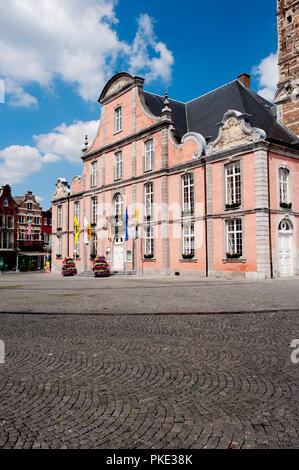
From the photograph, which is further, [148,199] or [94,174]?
[94,174]

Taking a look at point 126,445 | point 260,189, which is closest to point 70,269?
point 260,189

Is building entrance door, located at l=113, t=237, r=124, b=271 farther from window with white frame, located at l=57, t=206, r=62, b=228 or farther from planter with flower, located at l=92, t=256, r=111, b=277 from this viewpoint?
window with white frame, located at l=57, t=206, r=62, b=228

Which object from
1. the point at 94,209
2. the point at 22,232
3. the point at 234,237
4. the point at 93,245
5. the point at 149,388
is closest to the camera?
the point at 149,388

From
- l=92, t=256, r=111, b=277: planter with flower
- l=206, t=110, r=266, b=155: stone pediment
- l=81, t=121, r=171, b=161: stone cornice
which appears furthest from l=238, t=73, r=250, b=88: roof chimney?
l=92, t=256, r=111, b=277: planter with flower

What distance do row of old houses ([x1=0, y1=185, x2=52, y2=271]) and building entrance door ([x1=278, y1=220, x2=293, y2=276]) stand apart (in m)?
39.6

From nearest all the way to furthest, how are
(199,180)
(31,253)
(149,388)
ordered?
(149,388) → (199,180) → (31,253)

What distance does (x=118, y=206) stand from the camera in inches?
1250

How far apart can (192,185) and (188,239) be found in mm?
3758

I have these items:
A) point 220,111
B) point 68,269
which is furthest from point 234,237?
point 68,269

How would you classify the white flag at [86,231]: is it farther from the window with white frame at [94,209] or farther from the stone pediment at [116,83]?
the stone pediment at [116,83]

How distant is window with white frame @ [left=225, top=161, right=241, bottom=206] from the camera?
861 inches

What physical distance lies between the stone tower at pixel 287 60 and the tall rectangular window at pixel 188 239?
10041mm

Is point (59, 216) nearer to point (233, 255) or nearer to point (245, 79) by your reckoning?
point (245, 79)

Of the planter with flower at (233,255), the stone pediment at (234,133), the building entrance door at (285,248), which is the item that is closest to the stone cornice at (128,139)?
the stone pediment at (234,133)
